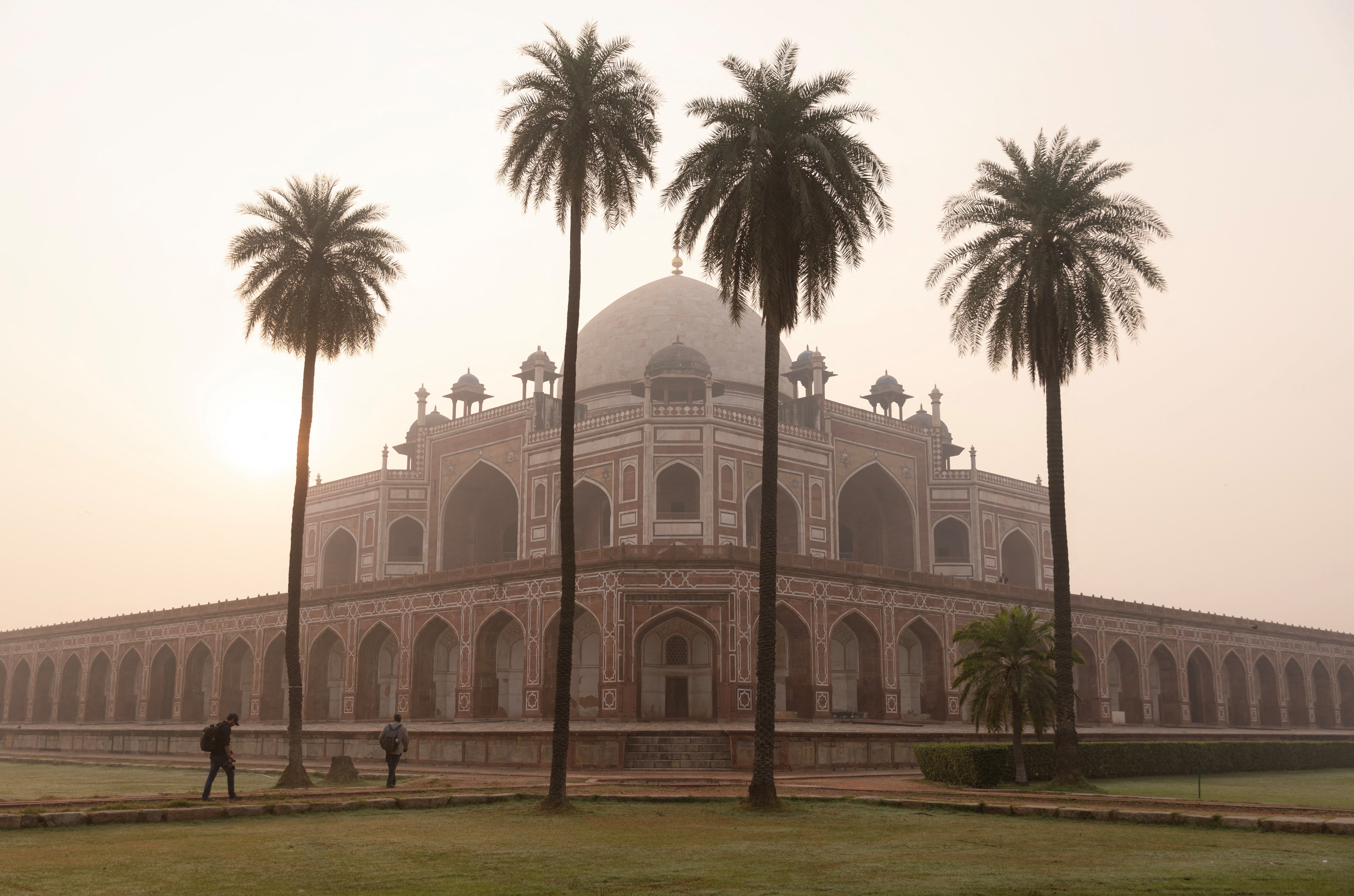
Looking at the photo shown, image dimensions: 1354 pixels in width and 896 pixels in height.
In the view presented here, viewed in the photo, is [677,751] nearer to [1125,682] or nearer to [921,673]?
[921,673]

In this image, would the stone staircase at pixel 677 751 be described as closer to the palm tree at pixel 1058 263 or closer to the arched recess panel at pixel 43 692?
the palm tree at pixel 1058 263

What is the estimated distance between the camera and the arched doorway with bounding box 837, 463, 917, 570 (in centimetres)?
5309

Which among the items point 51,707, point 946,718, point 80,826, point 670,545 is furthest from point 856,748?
point 51,707

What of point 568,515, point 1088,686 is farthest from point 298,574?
point 1088,686

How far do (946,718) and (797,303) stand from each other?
24.6 meters

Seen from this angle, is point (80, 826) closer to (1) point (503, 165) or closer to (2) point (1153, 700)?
(1) point (503, 165)

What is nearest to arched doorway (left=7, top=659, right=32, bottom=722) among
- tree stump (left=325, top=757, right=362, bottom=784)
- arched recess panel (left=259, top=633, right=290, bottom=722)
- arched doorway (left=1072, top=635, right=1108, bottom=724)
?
arched recess panel (left=259, top=633, right=290, bottom=722)

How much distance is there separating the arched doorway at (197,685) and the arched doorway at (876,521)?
29.2 meters

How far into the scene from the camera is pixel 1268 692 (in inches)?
2199

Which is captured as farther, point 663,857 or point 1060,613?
point 1060,613

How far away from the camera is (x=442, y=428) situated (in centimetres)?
5475

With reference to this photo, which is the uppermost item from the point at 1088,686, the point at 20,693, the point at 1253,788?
the point at 1088,686

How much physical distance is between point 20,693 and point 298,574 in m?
50.4

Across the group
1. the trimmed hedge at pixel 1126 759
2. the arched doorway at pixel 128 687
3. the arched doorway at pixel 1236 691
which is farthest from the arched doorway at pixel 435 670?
the arched doorway at pixel 1236 691
